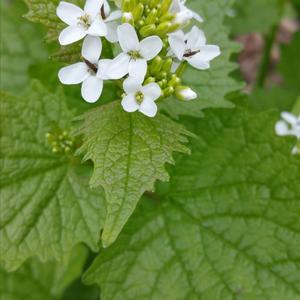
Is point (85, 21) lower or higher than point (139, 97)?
higher

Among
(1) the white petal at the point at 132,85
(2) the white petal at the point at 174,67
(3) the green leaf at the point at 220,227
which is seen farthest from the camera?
(3) the green leaf at the point at 220,227

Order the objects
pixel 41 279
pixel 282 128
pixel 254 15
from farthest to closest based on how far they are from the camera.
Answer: pixel 254 15, pixel 41 279, pixel 282 128

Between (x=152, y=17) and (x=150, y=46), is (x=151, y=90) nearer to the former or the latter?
(x=150, y=46)

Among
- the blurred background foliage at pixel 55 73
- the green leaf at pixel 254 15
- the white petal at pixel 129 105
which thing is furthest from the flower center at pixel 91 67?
the green leaf at pixel 254 15

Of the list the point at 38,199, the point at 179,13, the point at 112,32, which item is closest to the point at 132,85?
the point at 112,32

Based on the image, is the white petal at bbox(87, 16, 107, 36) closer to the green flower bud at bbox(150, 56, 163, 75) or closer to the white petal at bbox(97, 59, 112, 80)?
the white petal at bbox(97, 59, 112, 80)

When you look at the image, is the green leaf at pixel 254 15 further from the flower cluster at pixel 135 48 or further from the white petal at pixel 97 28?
the white petal at pixel 97 28

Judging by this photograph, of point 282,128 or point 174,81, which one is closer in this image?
point 174,81

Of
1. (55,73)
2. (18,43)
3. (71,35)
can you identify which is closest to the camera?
(71,35)

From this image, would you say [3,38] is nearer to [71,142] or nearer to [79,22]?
[71,142]
